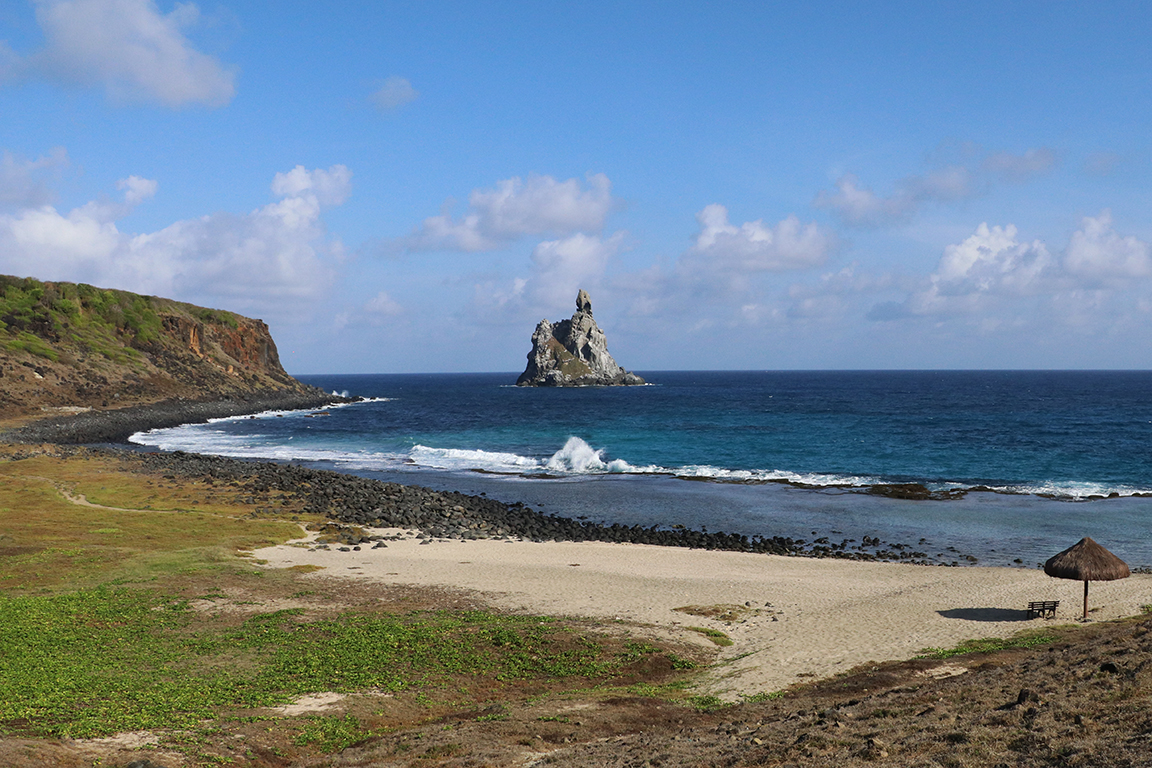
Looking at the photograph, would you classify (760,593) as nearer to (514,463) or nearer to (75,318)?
(514,463)

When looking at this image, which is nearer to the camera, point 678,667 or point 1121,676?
point 1121,676

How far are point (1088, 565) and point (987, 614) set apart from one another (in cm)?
312

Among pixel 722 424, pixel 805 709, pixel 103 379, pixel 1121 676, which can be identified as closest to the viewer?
pixel 1121 676

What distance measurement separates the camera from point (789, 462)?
6397 cm

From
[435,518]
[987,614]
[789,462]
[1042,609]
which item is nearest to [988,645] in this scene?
[987,614]

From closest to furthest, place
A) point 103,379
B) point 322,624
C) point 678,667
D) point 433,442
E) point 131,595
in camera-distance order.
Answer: point 678,667
point 322,624
point 131,595
point 433,442
point 103,379

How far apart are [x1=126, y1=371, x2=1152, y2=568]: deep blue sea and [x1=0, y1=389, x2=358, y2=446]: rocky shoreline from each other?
486 cm

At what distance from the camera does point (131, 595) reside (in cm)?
2298

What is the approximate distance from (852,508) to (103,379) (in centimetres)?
10815

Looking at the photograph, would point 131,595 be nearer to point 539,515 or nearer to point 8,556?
point 8,556

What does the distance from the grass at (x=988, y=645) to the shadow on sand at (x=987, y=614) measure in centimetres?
173

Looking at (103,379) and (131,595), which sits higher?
(103,379)

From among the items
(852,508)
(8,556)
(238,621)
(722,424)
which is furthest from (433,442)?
(238,621)

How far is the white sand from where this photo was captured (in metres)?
19.8
